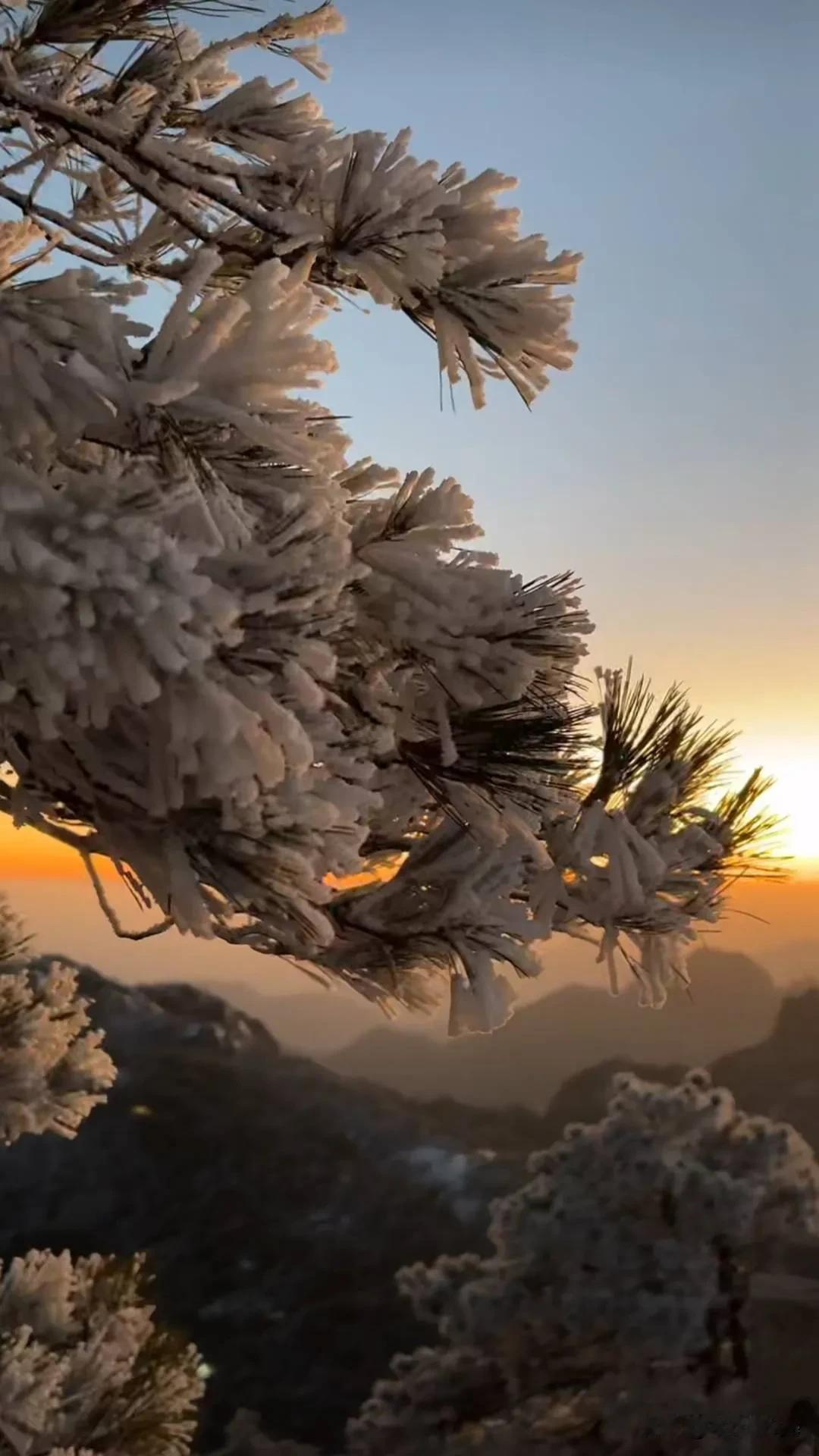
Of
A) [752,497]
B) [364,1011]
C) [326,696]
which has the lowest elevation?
[364,1011]

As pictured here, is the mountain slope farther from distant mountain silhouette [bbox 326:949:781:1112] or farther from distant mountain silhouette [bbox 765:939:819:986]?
distant mountain silhouette [bbox 765:939:819:986]

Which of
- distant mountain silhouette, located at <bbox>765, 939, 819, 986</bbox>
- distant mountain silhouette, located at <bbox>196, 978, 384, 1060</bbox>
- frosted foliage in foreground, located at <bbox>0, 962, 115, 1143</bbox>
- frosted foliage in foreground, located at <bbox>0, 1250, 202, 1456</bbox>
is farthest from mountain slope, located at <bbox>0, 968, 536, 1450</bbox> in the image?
frosted foliage in foreground, located at <bbox>0, 962, 115, 1143</bbox>

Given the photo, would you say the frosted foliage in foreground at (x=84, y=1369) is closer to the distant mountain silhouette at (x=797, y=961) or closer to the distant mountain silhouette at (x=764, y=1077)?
the distant mountain silhouette at (x=764, y=1077)

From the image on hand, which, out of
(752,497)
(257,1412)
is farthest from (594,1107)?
(752,497)

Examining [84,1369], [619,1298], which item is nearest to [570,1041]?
[619,1298]

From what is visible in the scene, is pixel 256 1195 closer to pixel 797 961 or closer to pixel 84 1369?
pixel 84 1369

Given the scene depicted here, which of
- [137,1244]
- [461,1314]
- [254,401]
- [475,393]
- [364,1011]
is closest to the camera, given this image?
[254,401]

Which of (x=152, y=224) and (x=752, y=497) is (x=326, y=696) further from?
→ (x=752, y=497)
